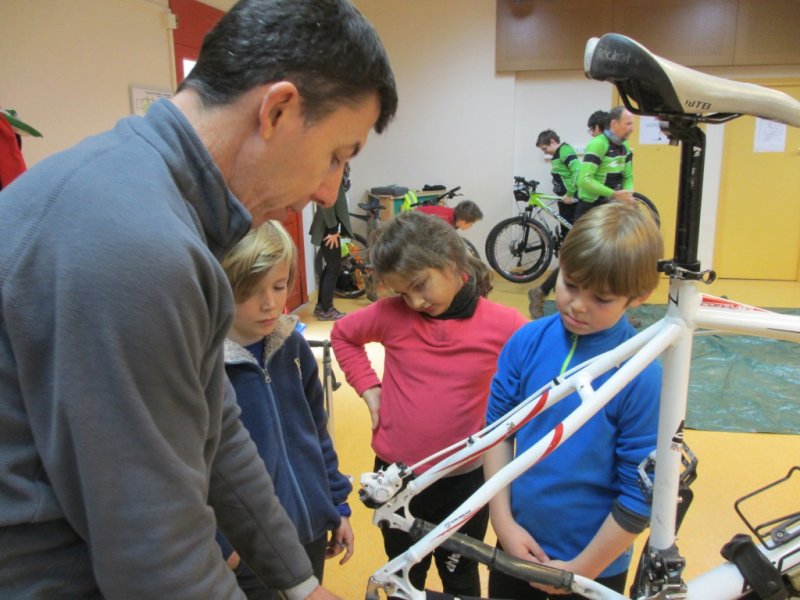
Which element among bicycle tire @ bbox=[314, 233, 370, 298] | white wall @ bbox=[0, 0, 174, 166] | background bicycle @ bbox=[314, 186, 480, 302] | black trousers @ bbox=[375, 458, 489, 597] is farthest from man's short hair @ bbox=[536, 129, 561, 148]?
black trousers @ bbox=[375, 458, 489, 597]

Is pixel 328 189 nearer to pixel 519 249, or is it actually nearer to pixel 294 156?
pixel 294 156

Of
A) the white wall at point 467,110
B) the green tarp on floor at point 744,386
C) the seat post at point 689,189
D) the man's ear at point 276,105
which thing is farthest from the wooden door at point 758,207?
the man's ear at point 276,105

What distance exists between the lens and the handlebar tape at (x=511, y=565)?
0.86m

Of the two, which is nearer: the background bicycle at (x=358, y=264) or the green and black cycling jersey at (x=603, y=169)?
the green and black cycling jersey at (x=603, y=169)

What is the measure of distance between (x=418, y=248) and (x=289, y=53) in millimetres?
788

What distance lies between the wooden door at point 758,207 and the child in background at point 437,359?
16.8ft

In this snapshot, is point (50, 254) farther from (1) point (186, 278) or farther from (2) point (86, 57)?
(2) point (86, 57)

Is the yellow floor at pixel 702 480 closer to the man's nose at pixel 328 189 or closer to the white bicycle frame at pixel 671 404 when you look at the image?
the white bicycle frame at pixel 671 404

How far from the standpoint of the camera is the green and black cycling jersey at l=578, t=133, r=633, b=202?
430 cm

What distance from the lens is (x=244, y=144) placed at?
0.55 m

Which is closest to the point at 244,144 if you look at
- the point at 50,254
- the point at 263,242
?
the point at 50,254

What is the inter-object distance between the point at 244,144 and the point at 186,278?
17 centimetres

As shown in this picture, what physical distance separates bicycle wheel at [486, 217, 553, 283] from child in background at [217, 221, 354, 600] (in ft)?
15.1

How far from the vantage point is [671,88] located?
0.73 m
